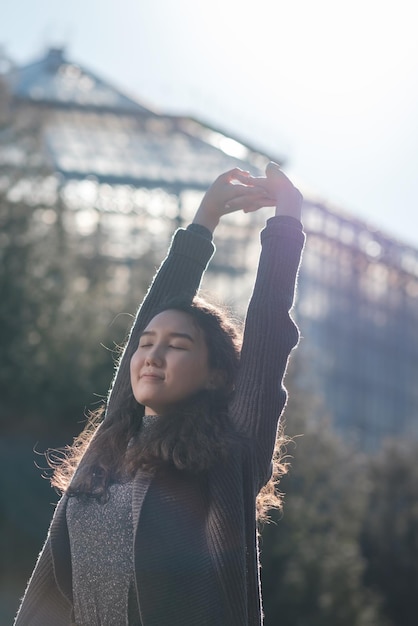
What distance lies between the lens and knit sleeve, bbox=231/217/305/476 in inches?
110

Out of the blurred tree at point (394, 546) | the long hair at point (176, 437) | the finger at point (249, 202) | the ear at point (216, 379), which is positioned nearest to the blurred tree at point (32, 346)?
the blurred tree at point (394, 546)

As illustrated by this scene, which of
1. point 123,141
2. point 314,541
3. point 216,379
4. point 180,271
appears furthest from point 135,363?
point 123,141

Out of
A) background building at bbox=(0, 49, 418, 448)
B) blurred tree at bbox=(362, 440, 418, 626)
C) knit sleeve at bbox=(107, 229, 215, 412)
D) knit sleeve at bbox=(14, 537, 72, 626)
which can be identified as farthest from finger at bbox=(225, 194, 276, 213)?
blurred tree at bbox=(362, 440, 418, 626)

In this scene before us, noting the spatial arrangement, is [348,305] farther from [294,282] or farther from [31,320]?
[294,282]

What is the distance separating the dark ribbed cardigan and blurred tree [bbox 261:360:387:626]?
17.0 m

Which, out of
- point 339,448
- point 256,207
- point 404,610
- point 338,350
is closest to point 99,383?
point 339,448

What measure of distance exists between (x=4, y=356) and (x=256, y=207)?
18065mm

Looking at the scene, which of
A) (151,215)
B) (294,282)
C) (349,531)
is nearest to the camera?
(294,282)

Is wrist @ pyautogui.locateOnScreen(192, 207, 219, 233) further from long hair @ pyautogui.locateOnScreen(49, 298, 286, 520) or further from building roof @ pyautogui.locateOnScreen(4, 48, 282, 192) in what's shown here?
building roof @ pyautogui.locateOnScreen(4, 48, 282, 192)

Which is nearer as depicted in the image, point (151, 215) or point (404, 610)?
point (404, 610)

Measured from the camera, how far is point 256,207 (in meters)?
3.30

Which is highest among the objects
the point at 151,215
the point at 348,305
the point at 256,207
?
the point at 348,305

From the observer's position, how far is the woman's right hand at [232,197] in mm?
3258

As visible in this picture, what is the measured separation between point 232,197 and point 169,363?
705 mm
